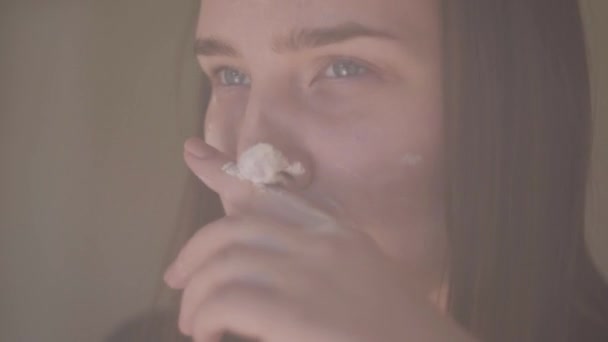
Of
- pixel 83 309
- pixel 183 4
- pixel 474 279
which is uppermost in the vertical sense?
pixel 183 4

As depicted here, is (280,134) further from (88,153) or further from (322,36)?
(88,153)

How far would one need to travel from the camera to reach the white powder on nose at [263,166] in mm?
386

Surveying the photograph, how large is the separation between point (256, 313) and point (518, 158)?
0.22 metres

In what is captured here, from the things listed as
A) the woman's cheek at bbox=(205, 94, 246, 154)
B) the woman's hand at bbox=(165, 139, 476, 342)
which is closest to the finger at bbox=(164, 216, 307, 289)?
the woman's hand at bbox=(165, 139, 476, 342)

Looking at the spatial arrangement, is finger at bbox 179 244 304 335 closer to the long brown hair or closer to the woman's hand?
the woman's hand

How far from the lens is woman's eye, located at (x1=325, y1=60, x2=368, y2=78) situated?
0.42 meters

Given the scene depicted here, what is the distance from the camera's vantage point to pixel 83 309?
1.59 ft

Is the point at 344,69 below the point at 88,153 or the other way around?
the other way around

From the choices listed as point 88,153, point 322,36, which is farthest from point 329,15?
point 88,153

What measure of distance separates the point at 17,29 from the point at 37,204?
14 cm

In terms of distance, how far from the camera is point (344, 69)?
1.40 ft

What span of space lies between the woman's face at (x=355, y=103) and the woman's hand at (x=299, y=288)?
0.24 feet

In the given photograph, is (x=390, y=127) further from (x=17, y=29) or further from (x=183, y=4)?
(x=17, y=29)

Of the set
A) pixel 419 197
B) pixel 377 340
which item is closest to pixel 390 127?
pixel 419 197
